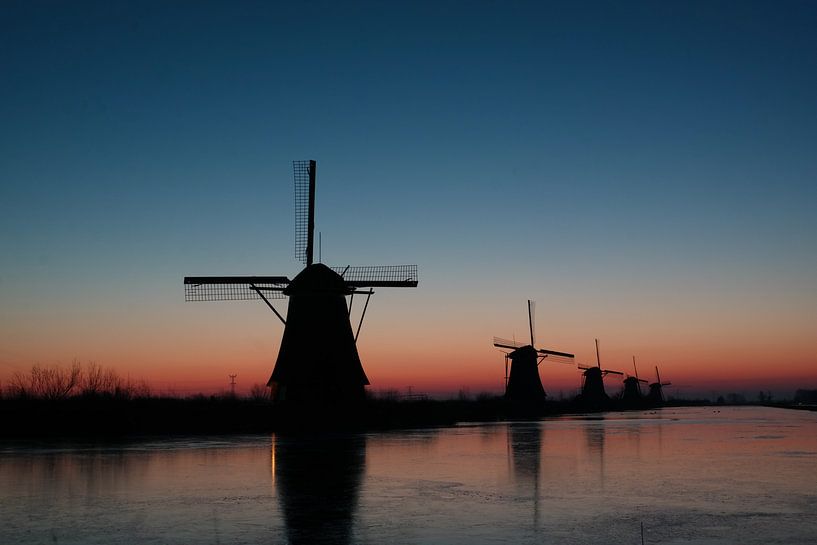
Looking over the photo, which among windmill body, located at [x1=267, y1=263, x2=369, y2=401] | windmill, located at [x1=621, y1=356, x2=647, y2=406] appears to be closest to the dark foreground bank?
windmill body, located at [x1=267, y1=263, x2=369, y2=401]

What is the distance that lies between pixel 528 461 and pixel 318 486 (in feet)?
26.7

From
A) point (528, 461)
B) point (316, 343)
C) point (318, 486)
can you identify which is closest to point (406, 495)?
point (318, 486)

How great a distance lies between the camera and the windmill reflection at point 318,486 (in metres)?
11.8

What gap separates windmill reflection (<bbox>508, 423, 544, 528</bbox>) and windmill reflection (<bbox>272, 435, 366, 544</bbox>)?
10.6ft

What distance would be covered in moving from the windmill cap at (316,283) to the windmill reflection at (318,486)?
34.2 ft

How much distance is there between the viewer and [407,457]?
80.2 ft

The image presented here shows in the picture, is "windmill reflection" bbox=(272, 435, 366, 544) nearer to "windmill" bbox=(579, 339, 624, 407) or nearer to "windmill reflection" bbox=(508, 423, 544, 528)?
"windmill reflection" bbox=(508, 423, 544, 528)

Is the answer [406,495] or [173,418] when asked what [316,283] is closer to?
[173,418]

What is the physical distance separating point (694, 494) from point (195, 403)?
118 feet

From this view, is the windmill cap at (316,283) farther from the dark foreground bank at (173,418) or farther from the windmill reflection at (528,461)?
the windmill reflection at (528,461)

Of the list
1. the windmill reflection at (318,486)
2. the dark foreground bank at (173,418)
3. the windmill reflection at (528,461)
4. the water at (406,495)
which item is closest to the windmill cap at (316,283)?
the dark foreground bank at (173,418)

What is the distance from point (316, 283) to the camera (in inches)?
1540

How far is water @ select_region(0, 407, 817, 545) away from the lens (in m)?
11.6

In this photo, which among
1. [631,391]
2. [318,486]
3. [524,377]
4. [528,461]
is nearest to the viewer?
[318,486]
